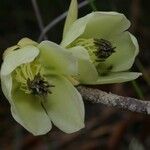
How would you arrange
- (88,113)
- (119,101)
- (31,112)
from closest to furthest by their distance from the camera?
(119,101) < (31,112) < (88,113)

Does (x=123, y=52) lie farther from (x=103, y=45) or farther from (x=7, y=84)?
(x=7, y=84)

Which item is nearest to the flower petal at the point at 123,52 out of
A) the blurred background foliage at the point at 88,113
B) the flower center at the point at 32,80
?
the flower center at the point at 32,80

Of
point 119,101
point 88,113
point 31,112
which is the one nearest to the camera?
point 119,101

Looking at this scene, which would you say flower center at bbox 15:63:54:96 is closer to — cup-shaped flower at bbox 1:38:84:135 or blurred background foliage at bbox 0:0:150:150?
cup-shaped flower at bbox 1:38:84:135

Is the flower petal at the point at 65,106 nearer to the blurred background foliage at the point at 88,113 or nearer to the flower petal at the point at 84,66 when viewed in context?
the flower petal at the point at 84,66

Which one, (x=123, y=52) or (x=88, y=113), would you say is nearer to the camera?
(x=123, y=52)

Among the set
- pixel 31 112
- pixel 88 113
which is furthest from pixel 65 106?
pixel 88 113

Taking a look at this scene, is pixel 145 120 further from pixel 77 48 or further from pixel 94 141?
pixel 77 48
